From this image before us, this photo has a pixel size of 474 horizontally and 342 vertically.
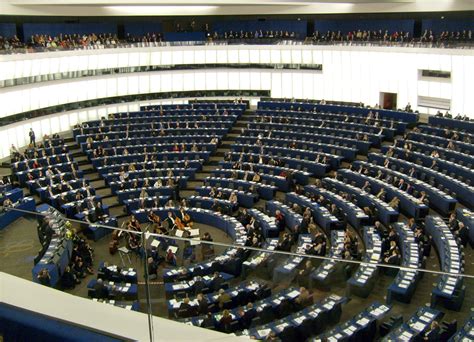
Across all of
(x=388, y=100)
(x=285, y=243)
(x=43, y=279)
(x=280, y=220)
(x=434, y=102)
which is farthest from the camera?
(x=388, y=100)

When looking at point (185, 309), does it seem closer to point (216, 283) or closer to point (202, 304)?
point (202, 304)

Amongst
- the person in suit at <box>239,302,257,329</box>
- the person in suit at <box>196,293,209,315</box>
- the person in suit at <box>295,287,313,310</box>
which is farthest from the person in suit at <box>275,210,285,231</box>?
the person in suit at <box>239,302,257,329</box>

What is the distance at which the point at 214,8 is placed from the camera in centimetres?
3788

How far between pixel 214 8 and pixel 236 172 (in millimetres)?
16792

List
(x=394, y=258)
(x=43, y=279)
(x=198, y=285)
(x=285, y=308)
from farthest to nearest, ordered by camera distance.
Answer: (x=394, y=258), (x=198, y=285), (x=43, y=279), (x=285, y=308)

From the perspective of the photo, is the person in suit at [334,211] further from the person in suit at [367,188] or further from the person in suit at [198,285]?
the person in suit at [198,285]

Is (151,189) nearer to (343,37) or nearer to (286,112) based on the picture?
(286,112)

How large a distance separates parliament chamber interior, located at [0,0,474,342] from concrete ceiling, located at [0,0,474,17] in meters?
0.14

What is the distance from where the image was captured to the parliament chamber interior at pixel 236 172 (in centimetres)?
520

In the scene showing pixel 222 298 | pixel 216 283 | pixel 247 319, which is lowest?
pixel 222 298

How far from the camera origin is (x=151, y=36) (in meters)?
40.7

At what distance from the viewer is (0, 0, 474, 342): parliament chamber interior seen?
17.0 feet

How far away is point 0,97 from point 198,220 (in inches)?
562

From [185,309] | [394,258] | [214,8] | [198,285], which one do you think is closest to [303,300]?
[185,309]
